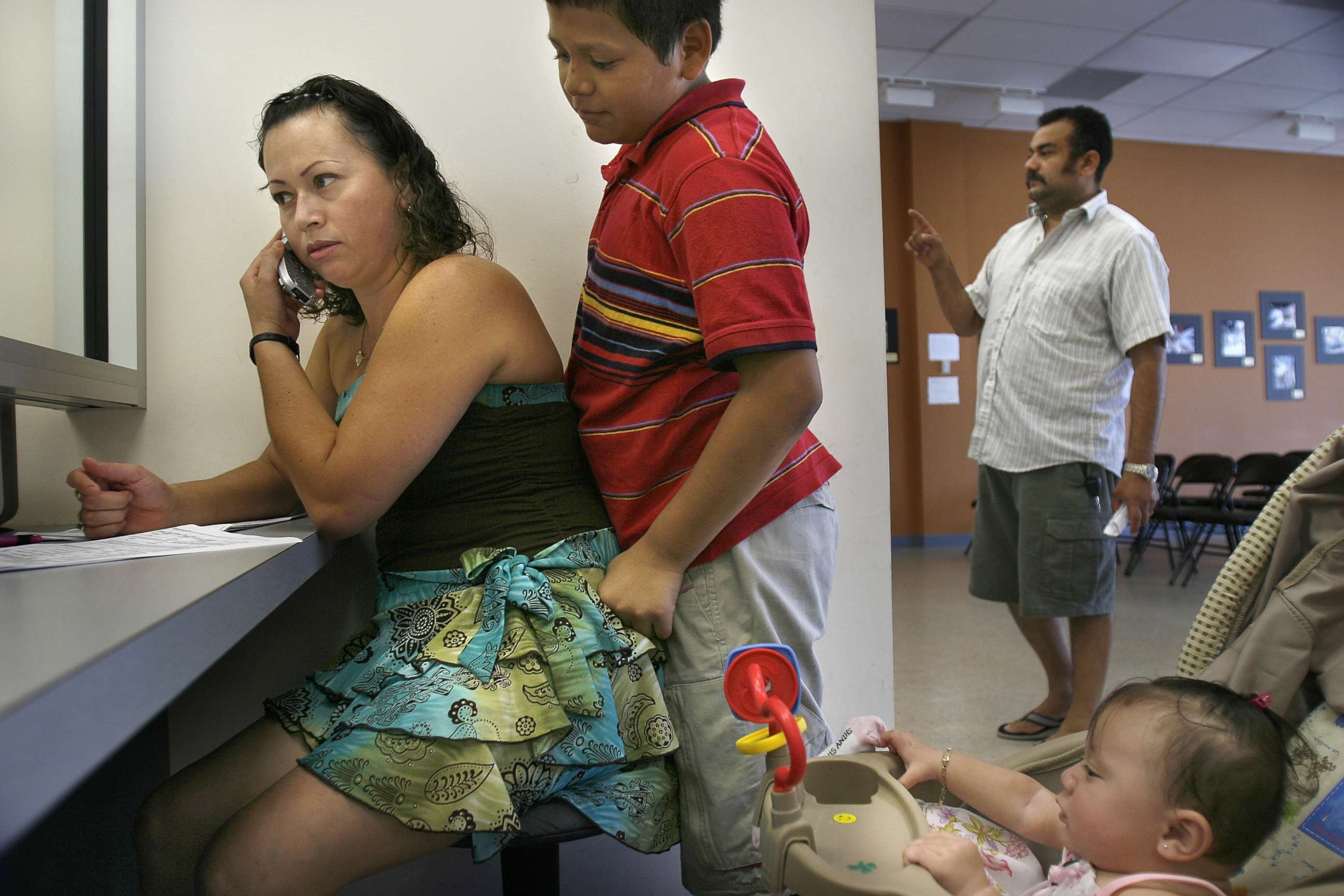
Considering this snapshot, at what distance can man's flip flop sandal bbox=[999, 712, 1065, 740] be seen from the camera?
2.68m

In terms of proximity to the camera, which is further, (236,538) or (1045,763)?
(1045,763)

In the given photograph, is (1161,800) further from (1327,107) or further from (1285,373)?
(1285,373)

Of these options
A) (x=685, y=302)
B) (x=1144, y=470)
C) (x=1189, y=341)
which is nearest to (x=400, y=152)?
(x=685, y=302)

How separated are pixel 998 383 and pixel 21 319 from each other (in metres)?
2.41

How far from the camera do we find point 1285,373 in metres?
8.09

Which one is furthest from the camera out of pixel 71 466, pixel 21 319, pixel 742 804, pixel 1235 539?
pixel 1235 539

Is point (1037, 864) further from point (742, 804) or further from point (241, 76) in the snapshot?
point (241, 76)

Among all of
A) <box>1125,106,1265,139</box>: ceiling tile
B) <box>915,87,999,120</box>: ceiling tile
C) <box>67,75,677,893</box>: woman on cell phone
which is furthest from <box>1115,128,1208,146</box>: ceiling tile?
<box>67,75,677,893</box>: woman on cell phone

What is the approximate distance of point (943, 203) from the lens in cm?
722

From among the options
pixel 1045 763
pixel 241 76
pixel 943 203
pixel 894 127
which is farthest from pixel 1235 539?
pixel 241 76

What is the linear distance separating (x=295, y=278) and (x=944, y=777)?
110 centimetres

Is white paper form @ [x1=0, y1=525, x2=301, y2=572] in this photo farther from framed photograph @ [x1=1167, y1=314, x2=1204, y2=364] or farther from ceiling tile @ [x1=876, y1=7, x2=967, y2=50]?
framed photograph @ [x1=1167, y1=314, x2=1204, y2=364]

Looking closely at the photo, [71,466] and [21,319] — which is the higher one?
[21,319]

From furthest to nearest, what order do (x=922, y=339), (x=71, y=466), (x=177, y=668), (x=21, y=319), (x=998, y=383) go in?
(x=922, y=339), (x=998, y=383), (x=71, y=466), (x=21, y=319), (x=177, y=668)
